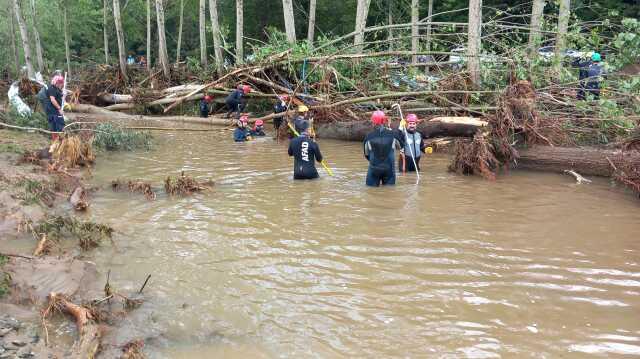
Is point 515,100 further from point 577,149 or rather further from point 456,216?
point 456,216

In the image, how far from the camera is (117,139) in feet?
43.7

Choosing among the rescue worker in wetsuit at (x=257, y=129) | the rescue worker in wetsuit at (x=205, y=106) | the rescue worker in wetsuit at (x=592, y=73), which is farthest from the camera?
the rescue worker in wetsuit at (x=205, y=106)

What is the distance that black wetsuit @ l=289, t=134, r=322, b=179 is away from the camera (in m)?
9.81

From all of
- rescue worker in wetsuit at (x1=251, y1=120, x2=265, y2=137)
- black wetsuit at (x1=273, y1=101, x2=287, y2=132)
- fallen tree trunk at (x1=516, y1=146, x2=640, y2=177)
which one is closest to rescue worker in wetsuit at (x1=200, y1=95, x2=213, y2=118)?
rescue worker in wetsuit at (x1=251, y1=120, x2=265, y2=137)

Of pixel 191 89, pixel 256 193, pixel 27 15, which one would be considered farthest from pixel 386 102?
pixel 27 15

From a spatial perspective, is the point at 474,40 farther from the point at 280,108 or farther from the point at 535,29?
the point at 280,108

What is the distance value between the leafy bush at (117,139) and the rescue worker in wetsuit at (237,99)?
4.24 metres

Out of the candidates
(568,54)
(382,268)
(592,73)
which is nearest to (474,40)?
(568,54)

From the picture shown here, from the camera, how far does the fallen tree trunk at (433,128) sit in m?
12.8

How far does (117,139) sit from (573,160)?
10.4 m

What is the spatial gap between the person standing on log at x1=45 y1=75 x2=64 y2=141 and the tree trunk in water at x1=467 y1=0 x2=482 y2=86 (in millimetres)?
9950

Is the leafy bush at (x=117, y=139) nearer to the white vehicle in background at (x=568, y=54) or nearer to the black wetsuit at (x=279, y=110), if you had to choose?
the black wetsuit at (x=279, y=110)

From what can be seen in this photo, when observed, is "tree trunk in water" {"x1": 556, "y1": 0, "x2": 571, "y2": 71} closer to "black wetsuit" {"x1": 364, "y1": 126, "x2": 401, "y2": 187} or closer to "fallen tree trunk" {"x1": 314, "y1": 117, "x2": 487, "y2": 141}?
"fallen tree trunk" {"x1": 314, "y1": 117, "x2": 487, "y2": 141}

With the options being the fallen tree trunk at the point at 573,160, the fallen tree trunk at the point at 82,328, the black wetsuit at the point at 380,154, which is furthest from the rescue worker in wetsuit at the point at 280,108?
the fallen tree trunk at the point at 82,328
